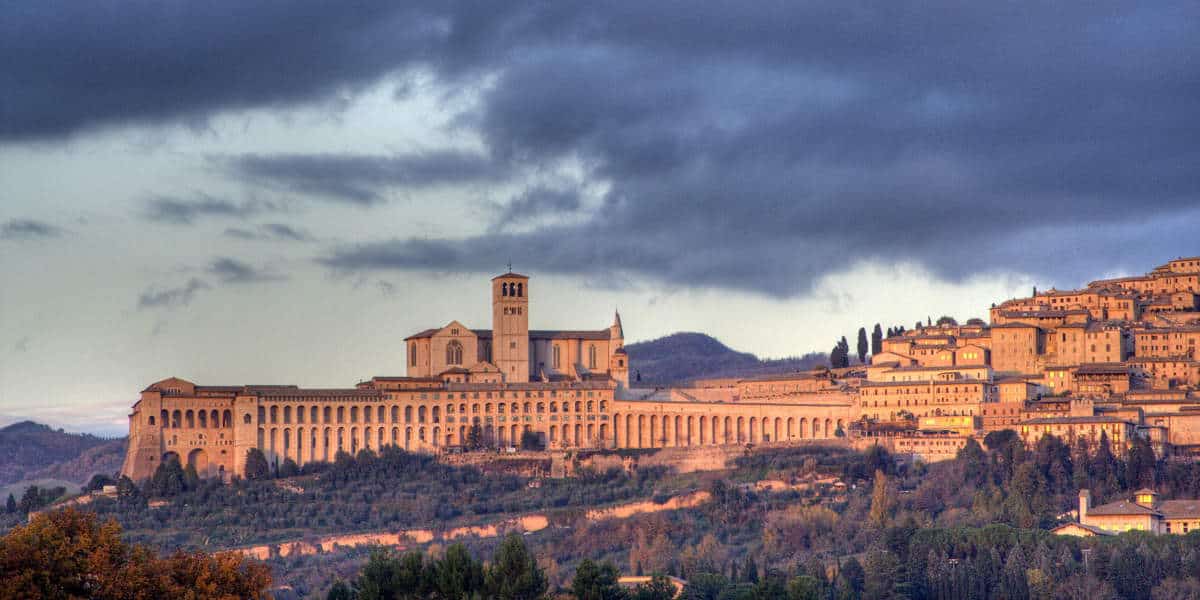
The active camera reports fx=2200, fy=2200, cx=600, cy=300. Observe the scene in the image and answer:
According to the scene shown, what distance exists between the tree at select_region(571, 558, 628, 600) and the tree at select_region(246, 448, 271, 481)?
114 feet

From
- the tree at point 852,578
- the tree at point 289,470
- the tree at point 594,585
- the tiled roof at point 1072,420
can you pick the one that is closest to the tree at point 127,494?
the tree at point 289,470

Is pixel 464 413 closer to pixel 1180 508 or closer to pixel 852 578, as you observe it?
pixel 852 578

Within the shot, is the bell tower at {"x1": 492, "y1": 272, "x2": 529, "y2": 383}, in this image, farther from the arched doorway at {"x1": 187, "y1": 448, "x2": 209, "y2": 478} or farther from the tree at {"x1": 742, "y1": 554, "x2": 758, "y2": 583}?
the tree at {"x1": 742, "y1": 554, "x2": 758, "y2": 583}

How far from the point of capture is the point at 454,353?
106 m

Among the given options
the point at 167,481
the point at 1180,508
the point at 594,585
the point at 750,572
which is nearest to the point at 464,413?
the point at 167,481

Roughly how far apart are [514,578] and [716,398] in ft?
145

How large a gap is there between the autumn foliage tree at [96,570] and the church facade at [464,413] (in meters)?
47.0

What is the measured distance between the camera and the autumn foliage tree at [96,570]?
46.6m

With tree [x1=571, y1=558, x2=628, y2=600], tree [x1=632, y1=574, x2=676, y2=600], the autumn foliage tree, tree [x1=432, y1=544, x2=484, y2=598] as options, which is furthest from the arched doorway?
the autumn foliage tree

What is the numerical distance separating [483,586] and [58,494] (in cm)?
4485

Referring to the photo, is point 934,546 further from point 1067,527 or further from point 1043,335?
point 1043,335

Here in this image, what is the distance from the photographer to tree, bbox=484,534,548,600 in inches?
2386

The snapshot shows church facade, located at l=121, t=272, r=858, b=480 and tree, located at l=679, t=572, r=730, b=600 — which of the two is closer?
tree, located at l=679, t=572, r=730, b=600

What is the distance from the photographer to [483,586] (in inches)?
2386
